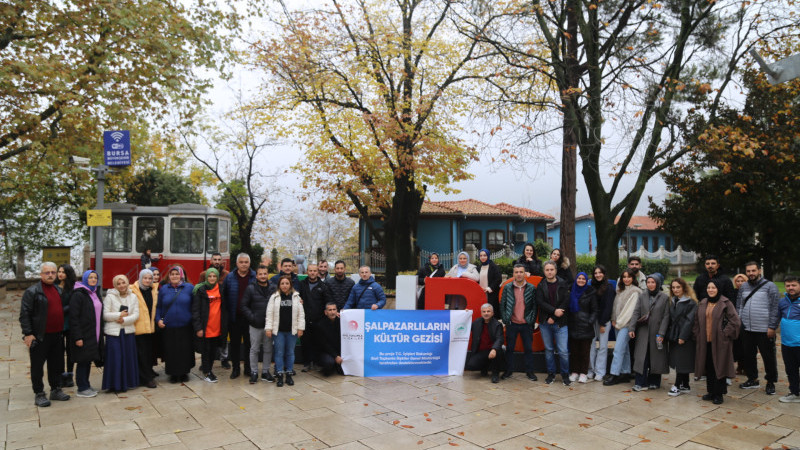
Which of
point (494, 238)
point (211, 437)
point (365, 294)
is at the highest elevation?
point (494, 238)

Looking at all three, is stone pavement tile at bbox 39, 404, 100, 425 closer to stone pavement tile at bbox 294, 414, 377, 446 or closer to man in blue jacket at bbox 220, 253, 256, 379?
man in blue jacket at bbox 220, 253, 256, 379

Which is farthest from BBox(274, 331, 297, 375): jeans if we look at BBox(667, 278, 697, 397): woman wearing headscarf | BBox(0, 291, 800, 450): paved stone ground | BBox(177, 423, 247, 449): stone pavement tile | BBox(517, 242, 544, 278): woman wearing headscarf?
BBox(667, 278, 697, 397): woman wearing headscarf

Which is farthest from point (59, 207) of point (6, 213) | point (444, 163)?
point (444, 163)

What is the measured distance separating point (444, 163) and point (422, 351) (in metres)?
12.1

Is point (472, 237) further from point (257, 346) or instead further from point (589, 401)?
point (589, 401)

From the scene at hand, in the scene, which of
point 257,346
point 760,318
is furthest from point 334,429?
point 760,318

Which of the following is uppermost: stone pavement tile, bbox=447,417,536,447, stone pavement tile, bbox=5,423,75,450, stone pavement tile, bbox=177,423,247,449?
stone pavement tile, bbox=5,423,75,450

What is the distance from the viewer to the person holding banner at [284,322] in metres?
7.47

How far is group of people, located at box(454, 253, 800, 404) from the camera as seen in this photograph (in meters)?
6.69

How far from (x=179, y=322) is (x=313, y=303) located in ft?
6.31

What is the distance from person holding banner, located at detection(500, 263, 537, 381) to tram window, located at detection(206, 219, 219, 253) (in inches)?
479

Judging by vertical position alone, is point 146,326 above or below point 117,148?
below

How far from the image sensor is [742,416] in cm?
606

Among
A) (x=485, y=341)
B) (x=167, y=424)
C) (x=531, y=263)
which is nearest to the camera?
(x=167, y=424)
